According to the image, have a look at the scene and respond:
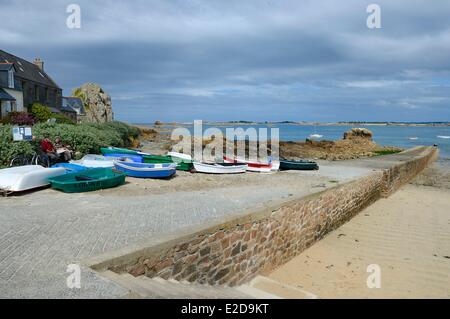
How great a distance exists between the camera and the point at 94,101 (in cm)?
5812

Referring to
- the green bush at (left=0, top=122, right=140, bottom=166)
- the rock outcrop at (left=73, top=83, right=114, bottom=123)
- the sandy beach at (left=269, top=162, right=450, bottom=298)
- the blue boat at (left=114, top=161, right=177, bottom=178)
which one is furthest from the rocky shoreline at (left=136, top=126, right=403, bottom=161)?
the rock outcrop at (left=73, top=83, right=114, bottom=123)

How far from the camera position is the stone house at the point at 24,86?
30281mm

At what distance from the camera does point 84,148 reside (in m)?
16.3

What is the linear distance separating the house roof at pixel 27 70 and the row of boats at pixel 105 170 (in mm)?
23648

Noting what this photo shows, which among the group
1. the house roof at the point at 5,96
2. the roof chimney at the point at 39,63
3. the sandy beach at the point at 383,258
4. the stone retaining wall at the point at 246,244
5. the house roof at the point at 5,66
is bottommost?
the sandy beach at the point at 383,258

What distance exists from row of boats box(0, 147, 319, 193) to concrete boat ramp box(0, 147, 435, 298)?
303 millimetres

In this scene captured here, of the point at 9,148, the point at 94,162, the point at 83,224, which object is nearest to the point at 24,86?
the point at 94,162

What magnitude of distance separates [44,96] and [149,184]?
1311 inches

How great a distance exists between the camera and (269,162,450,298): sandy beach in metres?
7.42

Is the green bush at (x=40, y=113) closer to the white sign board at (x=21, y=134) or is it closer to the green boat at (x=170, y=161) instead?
the green boat at (x=170, y=161)

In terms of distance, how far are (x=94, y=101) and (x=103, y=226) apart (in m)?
56.2

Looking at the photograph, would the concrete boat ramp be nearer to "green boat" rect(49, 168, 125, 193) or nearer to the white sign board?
"green boat" rect(49, 168, 125, 193)

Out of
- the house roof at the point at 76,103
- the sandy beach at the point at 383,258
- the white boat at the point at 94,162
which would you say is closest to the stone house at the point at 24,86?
the house roof at the point at 76,103

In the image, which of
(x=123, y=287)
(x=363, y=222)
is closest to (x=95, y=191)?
(x=123, y=287)
